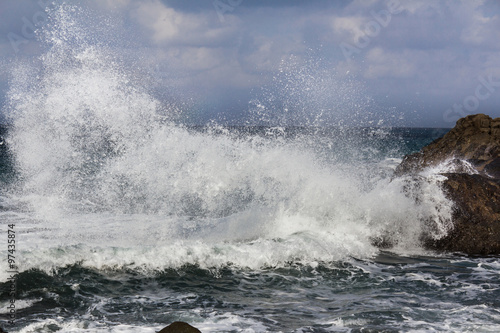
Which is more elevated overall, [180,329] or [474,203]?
[474,203]

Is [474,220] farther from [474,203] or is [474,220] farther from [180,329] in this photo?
[180,329]

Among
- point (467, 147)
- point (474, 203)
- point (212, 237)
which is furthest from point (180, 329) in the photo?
point (467, 147)

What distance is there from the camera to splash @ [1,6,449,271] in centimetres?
674

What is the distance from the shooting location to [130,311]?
4719mm

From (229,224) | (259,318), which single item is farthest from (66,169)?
(259,318)

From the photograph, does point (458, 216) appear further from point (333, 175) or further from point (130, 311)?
point (130, 311)

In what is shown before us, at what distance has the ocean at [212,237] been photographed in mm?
4672

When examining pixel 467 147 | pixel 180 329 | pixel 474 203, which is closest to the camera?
pixel 180 329

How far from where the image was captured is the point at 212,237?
7648 millimetres

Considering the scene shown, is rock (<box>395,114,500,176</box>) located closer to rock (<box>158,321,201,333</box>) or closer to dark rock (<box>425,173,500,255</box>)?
dark rock (<box>425,173,500,255</box>)

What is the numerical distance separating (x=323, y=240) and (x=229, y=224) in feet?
6.10

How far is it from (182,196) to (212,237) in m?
2.11

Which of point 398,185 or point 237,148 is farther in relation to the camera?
point 237,148

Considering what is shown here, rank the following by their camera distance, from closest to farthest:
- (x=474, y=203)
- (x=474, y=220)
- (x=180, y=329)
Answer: (x=180, y=329)
(x=474, y=220)
(x=474, y=203)
